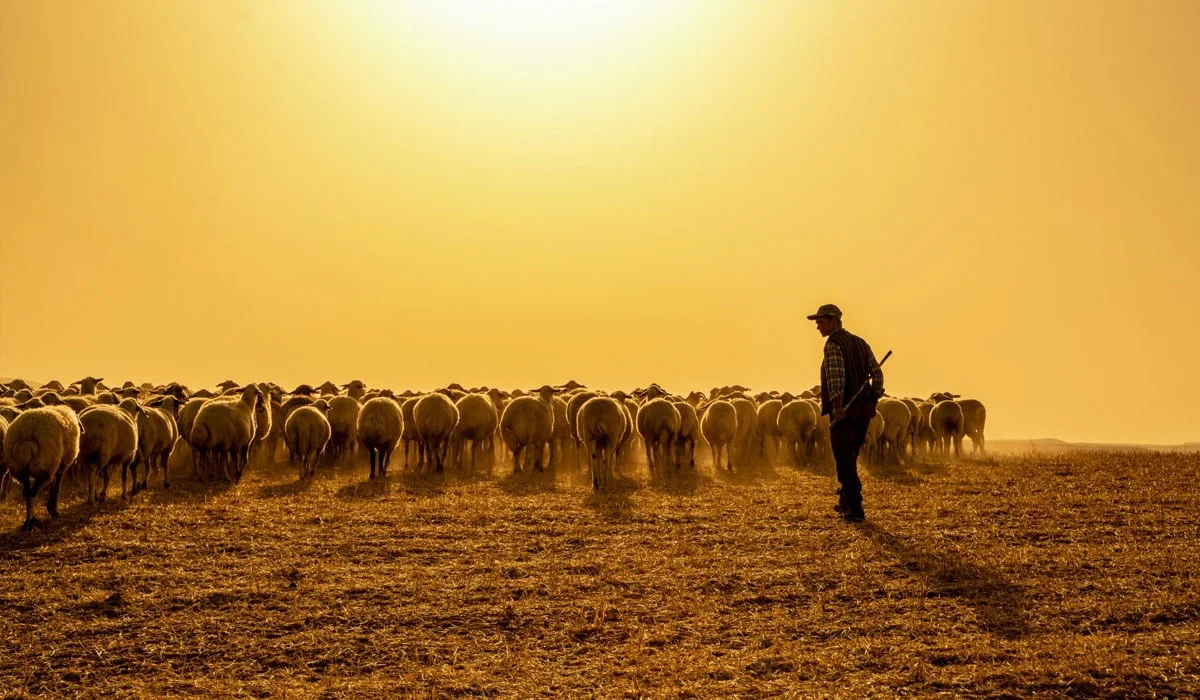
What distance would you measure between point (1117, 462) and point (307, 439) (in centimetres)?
1775

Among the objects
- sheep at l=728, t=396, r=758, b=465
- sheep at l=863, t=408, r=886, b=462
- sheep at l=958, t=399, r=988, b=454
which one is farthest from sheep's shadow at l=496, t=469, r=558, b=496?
sheep at l=958, t=399, r=988, b=454

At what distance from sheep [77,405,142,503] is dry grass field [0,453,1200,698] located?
0.78 meters

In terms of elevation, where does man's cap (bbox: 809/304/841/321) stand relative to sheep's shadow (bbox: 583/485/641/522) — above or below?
above

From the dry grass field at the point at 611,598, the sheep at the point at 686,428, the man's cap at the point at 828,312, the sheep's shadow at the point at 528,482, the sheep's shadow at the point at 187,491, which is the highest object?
the man's cap at the point at 828,312

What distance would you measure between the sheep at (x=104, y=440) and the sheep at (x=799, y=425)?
50.3 feet

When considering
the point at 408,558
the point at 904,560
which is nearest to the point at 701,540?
the point at 904,560

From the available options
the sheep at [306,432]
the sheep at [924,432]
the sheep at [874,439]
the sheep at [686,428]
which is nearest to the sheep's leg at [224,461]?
the sheep at [306,432]

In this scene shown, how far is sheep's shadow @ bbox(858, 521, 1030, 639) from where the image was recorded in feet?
27.8

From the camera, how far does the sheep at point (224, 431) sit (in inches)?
718

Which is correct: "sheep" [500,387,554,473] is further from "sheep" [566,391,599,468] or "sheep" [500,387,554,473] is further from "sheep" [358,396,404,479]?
"sheep" [358,396,404,479]

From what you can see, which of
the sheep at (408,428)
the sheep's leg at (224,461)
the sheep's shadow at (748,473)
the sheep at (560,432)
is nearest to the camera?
the sheep's leg at (224,461)

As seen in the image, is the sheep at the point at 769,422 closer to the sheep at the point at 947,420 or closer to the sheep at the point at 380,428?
the sheep at the point at 947,420

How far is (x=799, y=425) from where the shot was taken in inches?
914

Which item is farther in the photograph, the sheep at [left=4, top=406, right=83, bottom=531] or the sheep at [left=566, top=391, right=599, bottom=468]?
the sheep at [left=566, top=391, right=599, bottom=468]
